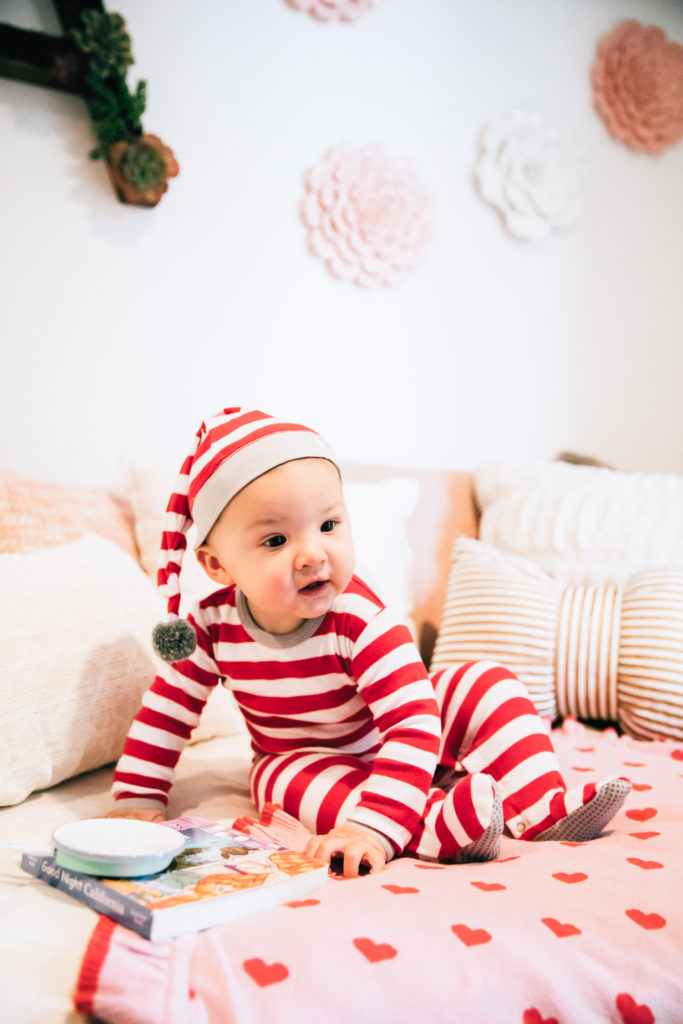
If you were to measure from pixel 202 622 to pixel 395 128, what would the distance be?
144 centimetres

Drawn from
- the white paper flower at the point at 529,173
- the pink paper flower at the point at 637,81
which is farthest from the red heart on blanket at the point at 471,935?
the pink paper flower at the point at 637,81

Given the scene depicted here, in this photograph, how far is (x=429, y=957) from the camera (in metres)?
0.56

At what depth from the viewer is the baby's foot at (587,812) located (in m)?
0.80

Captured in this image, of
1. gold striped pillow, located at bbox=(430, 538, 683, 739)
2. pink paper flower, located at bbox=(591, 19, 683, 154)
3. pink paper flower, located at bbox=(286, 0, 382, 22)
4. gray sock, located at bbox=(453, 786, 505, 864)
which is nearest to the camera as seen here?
A: gray sock, located at bbox=(453, 786, 505, 864)

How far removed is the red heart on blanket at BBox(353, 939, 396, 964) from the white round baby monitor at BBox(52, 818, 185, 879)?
17 centimetres

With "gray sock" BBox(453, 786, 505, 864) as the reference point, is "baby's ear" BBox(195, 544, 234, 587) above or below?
above

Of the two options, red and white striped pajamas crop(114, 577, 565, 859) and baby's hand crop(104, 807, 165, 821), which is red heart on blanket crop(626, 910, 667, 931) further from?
baby's hand crop(104, 807, 165, 821)

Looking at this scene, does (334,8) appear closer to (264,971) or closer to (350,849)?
(350,849)

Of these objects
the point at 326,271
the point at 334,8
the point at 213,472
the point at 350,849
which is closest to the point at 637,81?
the point at 334,8

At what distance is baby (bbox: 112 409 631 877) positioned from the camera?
0.80 m

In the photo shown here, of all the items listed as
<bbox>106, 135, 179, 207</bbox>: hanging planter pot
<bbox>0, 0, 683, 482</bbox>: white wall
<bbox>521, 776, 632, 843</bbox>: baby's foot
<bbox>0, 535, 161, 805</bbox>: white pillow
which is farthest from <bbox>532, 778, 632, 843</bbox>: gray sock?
<bbox>106, 135, 179, 207</bbox>: hanging planter pot

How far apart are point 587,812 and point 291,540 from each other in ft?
1.42

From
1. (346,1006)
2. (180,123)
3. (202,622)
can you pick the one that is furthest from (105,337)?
(346,1006)

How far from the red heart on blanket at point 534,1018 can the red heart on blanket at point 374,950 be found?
10 cm
